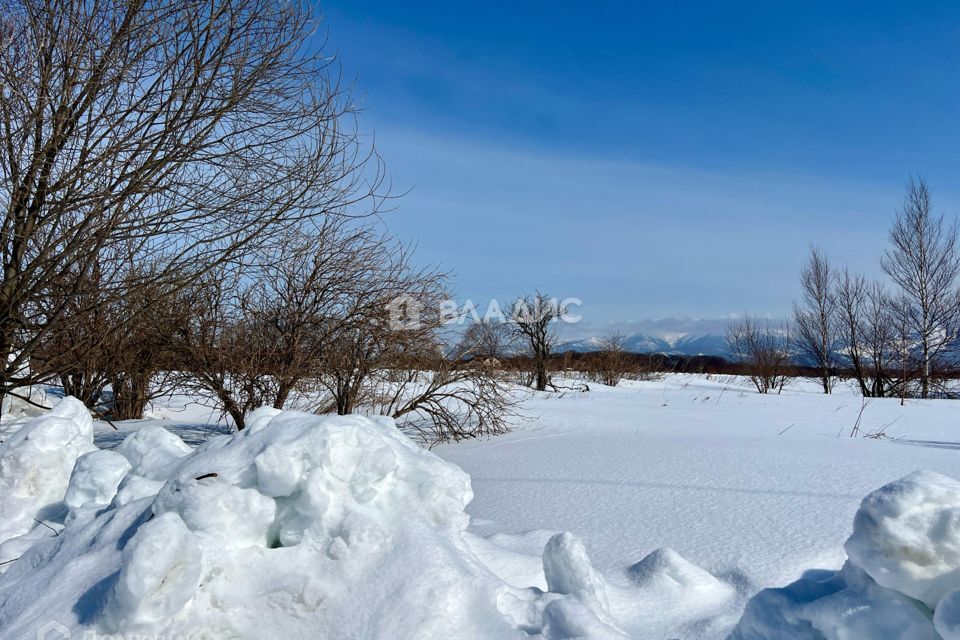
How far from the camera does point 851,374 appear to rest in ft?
48.1

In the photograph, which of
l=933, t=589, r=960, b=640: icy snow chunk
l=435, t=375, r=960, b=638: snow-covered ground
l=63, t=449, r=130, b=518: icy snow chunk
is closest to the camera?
l=933, t=589, r=960, b=640: icy snow chunk

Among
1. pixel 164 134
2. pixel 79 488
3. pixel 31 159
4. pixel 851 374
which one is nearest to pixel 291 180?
pixel 164 134

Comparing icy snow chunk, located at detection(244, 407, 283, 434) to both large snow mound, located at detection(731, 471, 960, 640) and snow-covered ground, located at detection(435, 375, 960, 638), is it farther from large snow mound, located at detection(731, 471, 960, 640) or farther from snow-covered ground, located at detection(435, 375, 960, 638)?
large snow mound, located at detection(731, 471, 960, 640)

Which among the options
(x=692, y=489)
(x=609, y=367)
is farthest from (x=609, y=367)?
(x=692, y=489)

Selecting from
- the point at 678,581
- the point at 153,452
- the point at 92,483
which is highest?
the point at 153,452

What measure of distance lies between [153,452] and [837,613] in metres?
2.75

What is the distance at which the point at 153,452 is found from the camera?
2811 mm

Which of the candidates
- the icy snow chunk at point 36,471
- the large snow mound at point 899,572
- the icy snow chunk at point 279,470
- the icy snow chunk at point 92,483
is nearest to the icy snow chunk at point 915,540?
the large snow mound at point 899,572

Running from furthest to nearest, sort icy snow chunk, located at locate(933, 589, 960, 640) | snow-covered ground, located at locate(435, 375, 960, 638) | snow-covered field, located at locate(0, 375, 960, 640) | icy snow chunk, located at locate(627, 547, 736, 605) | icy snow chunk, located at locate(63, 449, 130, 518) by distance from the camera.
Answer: icy snow chunk, located at locate(63, 449, 130, 518)
snow-covered ground, located at locate(435, 375, 960, 638)
icy snow chunk, located at locate(627, 547, 736, 605)
snow-covered field, located at locate(0, 375, 960, 640)
icy snow chunk, located at locate(933, 589, 960, 640)

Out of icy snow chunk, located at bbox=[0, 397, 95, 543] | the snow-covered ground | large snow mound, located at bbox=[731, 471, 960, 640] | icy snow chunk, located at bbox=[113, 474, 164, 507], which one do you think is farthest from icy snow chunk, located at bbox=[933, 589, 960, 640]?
icy snow chunk, located at bbox=[0, 397, 95, 543]

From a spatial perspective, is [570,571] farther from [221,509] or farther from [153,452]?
[153,452]

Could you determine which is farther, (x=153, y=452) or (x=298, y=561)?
(x=153, y=452)

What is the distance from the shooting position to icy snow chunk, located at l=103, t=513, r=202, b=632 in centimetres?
144

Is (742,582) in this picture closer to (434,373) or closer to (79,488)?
(79,488)
